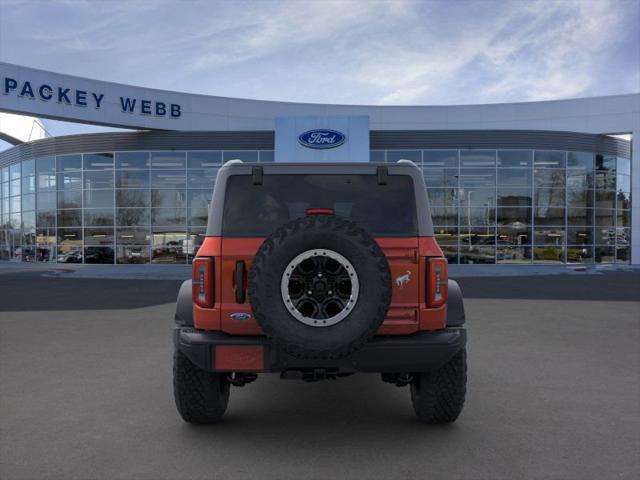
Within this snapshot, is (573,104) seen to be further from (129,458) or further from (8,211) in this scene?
(8,211)

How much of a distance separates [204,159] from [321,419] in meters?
23.3

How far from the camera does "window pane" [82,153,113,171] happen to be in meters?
26.6

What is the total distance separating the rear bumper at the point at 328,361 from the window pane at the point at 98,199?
25270 millimetres

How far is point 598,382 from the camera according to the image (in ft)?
17.4

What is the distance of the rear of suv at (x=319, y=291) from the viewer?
3.23m

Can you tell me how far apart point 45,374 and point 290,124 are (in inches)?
791

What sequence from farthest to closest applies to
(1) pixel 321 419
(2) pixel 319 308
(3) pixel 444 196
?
1. (3) pixel 444 196
2. (1) pixel 321 419
3. (2) pixel 319 308

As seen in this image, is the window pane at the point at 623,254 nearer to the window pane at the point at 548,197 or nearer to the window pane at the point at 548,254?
the window pane at the point at 548,254

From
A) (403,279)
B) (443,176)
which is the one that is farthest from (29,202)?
(403,279)

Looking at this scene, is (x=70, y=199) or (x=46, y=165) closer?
(x=70, y=199)

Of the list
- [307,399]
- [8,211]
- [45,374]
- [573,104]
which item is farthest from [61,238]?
[573,104]

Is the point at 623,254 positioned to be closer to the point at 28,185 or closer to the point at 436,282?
the point at 436,282

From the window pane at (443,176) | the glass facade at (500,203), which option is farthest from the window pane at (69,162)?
the window pane at (443,176)

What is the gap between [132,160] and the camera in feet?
86.6
